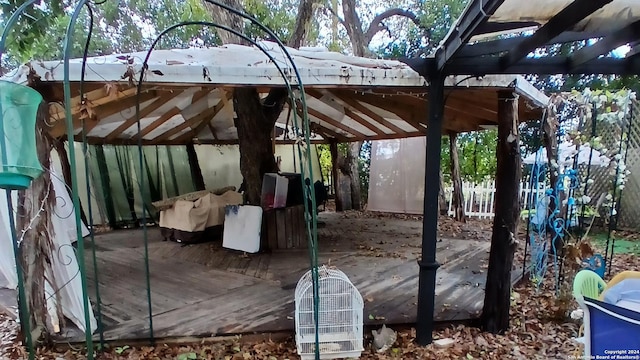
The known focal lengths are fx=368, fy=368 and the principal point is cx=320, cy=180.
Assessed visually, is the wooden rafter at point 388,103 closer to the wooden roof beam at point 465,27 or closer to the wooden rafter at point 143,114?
the wooden roof beam at point 465,27

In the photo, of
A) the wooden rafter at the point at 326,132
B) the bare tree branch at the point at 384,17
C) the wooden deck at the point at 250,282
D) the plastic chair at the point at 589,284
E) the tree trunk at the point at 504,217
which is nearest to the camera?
the plastic chair at the point at 589,284

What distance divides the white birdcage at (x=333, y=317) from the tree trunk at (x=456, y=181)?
210 inches

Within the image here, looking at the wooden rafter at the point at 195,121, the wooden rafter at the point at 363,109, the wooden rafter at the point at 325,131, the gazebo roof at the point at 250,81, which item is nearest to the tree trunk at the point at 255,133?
the gazebo roof at the point at 250,81

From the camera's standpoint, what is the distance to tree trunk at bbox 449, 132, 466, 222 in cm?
713

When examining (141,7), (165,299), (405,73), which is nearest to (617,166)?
(405,73)

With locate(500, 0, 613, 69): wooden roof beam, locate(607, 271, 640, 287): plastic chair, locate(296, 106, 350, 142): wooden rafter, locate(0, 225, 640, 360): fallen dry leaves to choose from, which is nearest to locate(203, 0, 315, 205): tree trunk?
locate(296, 106, 350, 142): wooden rafter

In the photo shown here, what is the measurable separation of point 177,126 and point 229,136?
155 cm

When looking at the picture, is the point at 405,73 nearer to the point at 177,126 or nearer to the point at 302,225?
the point at 302,225

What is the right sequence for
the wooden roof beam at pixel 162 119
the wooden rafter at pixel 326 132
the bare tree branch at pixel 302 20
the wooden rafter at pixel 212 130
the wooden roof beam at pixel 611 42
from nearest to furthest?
the wooden roof beam at pixel 611 42
the wooden roof beam at pixel 162 119
the bare tree branch at pixel 302 20
the wooden rafter at pixel 212 130
the wooden rafter at pixel 326 132

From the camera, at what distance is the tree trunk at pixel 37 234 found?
8.03 ft

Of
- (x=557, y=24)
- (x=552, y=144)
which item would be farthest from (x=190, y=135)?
(x=557, y=24)

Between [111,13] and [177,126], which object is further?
[111,13]

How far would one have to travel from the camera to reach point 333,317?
8.26ft

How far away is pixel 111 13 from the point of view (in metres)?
9.05
